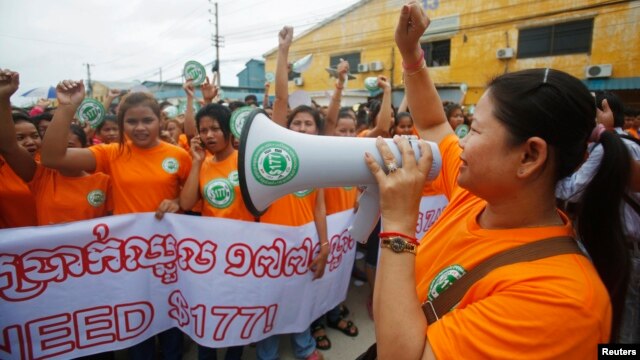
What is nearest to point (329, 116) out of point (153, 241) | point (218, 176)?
point (218, 176)

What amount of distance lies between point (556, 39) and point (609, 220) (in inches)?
673

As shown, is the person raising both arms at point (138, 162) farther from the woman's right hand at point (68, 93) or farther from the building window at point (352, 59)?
the building window at point (352, 59)

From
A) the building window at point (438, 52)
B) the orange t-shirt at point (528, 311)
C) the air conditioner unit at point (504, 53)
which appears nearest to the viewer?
the orange t-shirt at point (528, 311)

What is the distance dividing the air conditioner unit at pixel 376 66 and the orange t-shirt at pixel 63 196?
60.9 feet

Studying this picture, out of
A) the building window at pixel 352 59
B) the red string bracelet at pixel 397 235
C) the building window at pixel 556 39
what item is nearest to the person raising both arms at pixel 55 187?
the red string bracelet at pixel 397 235

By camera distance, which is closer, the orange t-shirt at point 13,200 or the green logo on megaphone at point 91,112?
the orange t-shirt at point 13,200

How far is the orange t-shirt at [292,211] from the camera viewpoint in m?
2.37

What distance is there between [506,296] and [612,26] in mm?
17331

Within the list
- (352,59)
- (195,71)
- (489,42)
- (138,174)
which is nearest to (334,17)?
(352,59)

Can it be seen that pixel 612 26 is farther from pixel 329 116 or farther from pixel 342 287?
pixel 342 287

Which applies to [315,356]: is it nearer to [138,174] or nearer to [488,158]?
[138,174]

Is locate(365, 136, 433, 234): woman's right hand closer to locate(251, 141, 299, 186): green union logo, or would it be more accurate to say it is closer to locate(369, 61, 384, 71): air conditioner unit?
locate(251, 141, 299, 186): green union logo

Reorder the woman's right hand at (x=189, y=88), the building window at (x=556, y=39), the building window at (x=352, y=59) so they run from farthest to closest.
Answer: the building window at (x=352, y=59) → the building window at (x=556, y=39) → the woman's right hand at (x=189, y=88)

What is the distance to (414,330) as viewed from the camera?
84 cm
